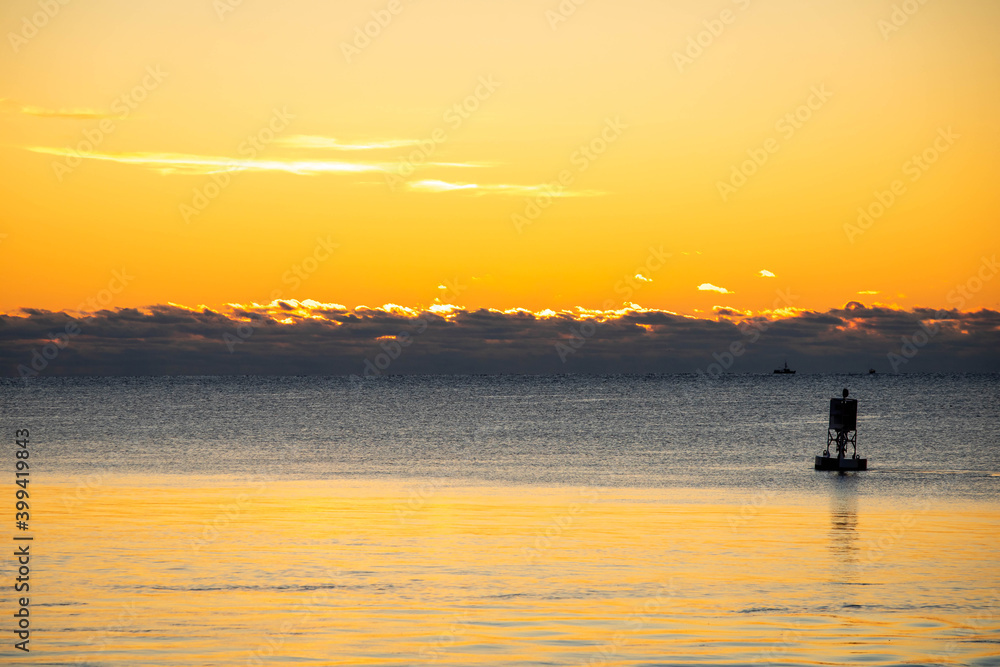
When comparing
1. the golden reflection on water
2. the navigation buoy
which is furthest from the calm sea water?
the navigation buoy

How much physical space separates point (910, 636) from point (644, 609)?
4.70 m

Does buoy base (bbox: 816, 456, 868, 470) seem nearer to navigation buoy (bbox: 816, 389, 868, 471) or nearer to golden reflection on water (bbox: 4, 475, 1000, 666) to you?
navigation buoy (bbox: 816, 389, 868, 471)

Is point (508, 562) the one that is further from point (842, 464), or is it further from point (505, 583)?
point (842, 464)

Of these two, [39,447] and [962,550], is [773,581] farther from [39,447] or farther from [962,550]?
[39,447]

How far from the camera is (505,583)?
21.6m

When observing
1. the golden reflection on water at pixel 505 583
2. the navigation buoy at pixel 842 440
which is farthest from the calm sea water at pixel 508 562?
the navigation buoy at pixel 842 440

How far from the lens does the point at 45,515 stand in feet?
102

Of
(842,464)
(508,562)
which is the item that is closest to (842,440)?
(842,464)

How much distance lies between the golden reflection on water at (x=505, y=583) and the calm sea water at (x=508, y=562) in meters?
0.09

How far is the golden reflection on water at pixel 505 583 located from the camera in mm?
16625

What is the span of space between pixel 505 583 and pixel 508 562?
2.32 meters

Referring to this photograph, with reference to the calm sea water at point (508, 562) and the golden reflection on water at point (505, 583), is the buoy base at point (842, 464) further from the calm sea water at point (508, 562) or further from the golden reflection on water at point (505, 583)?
the golden reflection on water at point (505, 583)

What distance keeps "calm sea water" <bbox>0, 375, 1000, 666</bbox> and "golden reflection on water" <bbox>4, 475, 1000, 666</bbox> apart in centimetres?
9

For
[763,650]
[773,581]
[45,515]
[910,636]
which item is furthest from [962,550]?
[45,515]
